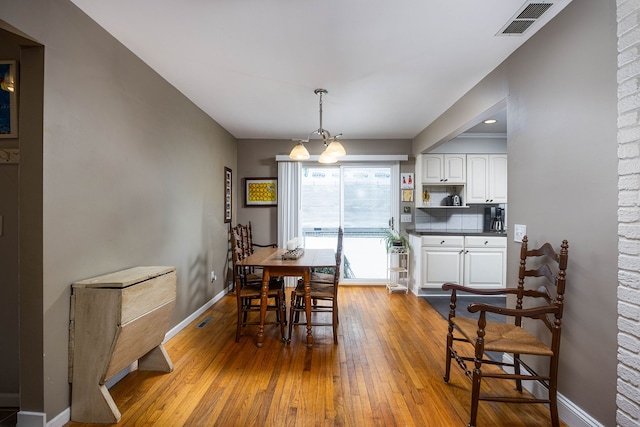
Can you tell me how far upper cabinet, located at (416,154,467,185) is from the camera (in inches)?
196

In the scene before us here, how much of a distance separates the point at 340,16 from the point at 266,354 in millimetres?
2683

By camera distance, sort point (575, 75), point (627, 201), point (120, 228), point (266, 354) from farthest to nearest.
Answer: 1. point (266, 354)
2. point (120, 228)
3. point (575, 75)
4. point (627, 201)

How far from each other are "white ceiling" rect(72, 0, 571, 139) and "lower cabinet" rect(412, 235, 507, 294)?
2.00 metres

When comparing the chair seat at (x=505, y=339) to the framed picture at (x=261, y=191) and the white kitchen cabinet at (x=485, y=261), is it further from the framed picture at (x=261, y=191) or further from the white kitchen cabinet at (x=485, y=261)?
the framed picture at (x=261, y=191)

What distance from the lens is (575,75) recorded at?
184cm

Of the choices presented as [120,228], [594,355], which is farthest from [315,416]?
[120,228]

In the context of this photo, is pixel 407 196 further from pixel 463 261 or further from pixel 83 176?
pixel 83 176

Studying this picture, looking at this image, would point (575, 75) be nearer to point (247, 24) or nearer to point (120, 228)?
point (247, 24)

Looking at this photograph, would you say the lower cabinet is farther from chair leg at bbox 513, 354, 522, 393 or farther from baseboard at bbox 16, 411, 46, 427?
baseboard at bbox 16, 411, 46, 427

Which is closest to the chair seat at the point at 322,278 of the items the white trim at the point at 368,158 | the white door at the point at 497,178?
the white trim at the point at 368,158

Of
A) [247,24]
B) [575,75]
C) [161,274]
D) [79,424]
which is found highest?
[247,24]

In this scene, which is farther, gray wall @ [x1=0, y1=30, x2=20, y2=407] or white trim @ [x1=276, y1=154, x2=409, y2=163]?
white trim @ [x1=276, y1=154, x2=409, y2=163]

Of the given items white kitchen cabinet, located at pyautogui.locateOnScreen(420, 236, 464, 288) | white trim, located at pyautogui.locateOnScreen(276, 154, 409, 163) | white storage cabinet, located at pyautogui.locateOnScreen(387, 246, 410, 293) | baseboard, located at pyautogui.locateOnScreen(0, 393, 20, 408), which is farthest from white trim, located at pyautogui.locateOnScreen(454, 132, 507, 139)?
baseboard, located at pyautogui.locateOnScreen(0, 393, 20, 408)

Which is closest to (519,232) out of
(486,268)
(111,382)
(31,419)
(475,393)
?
(475,393)
